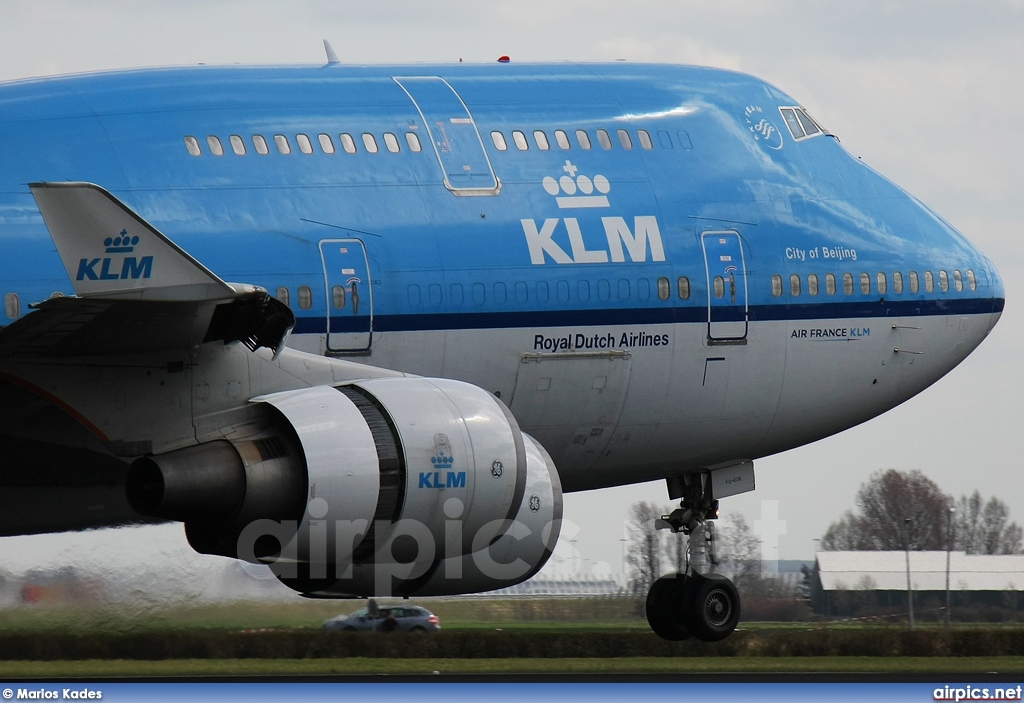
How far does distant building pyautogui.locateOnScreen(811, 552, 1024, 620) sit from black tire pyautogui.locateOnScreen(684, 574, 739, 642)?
841cm

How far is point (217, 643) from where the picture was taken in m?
21.3

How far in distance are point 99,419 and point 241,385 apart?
4.06 ft

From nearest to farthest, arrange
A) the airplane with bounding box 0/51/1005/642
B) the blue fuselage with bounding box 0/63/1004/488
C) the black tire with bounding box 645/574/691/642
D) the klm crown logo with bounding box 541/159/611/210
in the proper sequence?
the airplane with bounding box 0/51/1005/642 → the blue fuselage with bounding box 0/63/1004/488 → the klm crown logo with bounding box 541/159/611/210 → the black tire with bounding box 645/574/691/642

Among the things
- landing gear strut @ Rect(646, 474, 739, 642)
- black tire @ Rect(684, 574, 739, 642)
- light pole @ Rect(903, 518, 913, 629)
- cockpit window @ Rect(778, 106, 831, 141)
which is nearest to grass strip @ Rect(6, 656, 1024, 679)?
landing gear strut @ Rect(646, 474, 739, 642)

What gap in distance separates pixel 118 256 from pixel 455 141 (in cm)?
540

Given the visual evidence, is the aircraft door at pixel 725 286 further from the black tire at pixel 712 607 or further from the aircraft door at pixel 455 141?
the black tire at pixel 712 607

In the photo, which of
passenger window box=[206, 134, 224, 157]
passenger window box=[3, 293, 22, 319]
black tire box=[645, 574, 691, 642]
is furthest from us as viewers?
black tire box=[645, 574, 691, 642]

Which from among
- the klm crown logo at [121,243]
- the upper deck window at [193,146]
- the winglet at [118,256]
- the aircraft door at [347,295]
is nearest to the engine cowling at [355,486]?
the winglet at [118,256]

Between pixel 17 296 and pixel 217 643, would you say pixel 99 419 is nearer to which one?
pixel 17 296

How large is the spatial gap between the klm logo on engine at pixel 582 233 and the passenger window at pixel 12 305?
5095 mm

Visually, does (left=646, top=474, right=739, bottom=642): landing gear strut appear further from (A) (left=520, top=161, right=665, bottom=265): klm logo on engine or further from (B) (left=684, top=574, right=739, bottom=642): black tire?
(A) (left=520, top=161, right=665, bottom=265): klm logo on engine

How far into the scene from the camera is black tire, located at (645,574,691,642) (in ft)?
70.3

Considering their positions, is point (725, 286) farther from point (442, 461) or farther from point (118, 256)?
point (118, 256)

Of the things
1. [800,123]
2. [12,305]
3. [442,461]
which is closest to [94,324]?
[12,305]
